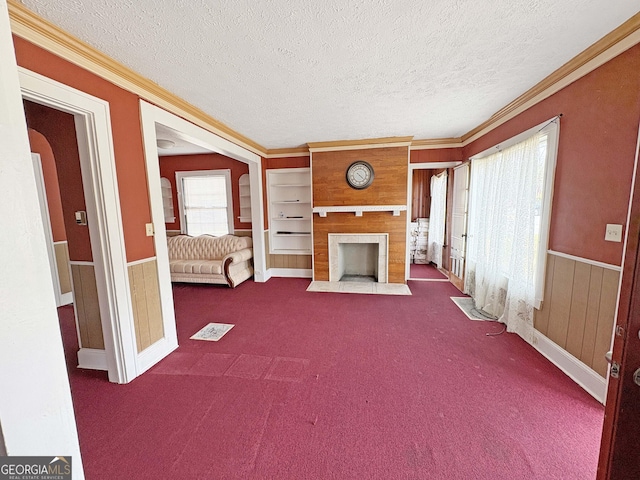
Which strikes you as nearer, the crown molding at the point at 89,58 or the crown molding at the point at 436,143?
the crown molding at the point at 89,58

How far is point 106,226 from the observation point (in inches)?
73.9

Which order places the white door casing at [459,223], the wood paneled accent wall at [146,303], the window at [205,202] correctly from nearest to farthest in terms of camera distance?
1. the wood paneled accent wall at [146,303]
2. the white door casing at [459,223]
3. the window at [205,202]

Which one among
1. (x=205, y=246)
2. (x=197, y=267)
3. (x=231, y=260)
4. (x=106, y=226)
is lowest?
(x=197, y=267)

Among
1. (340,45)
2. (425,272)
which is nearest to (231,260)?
(340,45)

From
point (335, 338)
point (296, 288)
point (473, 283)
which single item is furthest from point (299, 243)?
point (473, 283)

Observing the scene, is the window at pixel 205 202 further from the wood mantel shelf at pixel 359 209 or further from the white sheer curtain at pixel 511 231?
the white sheer curtain at pixel 511 231

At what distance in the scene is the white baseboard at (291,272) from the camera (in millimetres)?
4988

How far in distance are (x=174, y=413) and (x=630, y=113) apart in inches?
140

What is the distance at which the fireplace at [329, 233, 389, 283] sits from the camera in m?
4.39

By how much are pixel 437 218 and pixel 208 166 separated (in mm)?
4915

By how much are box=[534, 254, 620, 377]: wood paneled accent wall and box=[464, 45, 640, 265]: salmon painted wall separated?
0.12 metres

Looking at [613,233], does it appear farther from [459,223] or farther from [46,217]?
[46,217]

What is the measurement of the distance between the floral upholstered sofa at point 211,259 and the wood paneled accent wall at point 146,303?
198 cm

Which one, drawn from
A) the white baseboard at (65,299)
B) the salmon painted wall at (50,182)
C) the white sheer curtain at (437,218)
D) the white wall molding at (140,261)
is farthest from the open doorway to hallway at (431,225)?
the salmon painted wall at (50,182)
